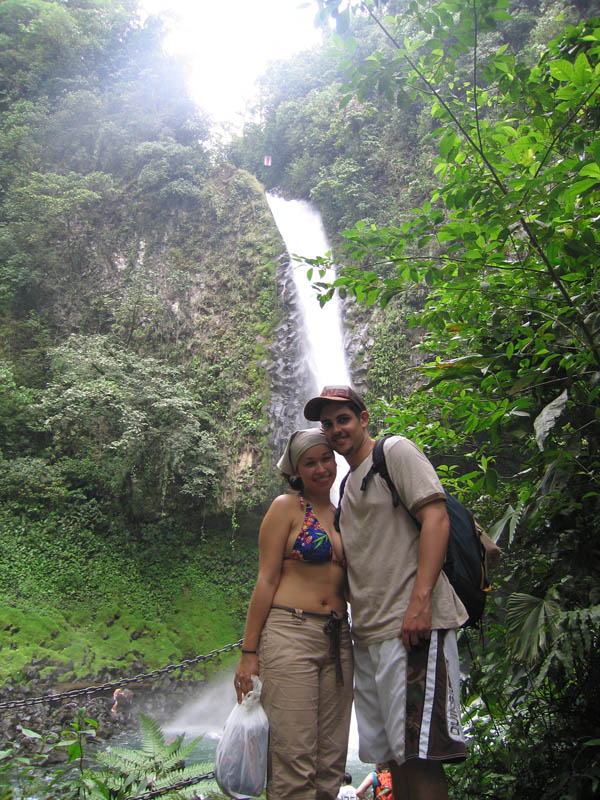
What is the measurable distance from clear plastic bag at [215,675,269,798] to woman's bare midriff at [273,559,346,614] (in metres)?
0.39

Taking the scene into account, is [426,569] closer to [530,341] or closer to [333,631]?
[333,631]

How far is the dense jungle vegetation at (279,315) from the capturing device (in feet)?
6.19

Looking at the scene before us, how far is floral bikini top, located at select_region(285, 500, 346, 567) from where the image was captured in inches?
77.9

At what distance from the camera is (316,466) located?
6.71 feet

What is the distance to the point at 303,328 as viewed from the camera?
13.4 m

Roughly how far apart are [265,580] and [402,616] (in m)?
0.55

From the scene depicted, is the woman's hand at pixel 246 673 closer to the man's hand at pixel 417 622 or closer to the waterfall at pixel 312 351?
the man's hand at pixel 417 622

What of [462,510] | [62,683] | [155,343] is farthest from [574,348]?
[155,343]

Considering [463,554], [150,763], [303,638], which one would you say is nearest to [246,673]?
[303,638]

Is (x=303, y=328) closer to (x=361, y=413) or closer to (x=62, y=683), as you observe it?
(x=62, y=683)

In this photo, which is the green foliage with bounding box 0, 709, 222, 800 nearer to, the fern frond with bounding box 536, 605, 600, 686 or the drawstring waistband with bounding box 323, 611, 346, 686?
the drawstring waistband with bounding box 323, 611, 346, 686

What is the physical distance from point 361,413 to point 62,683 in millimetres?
8319

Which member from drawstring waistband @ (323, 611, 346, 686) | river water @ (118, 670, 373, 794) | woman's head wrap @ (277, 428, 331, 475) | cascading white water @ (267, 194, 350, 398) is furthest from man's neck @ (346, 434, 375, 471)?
cascading white water @ (267, 194, 350, 398)

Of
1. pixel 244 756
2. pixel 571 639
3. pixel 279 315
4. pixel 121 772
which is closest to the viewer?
pixel 571 639
